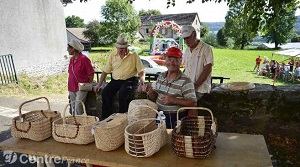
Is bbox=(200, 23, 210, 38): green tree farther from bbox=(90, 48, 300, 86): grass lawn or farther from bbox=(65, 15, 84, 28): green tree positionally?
bbox=(90, 48, 300, 86): grass lawn

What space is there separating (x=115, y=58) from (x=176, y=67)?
1.40 metres

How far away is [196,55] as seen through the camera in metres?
3.06

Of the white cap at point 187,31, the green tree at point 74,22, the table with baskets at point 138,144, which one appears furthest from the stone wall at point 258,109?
the green tree at point 74,22

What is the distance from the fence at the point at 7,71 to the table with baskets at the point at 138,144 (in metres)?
7.22

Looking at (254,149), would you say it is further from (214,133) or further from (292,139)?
(292,139)

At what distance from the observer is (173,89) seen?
250 centimetres

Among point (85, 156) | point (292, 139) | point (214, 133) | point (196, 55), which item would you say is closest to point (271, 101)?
point (292, 139)

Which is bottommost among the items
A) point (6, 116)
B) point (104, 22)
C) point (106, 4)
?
point (6, 116)

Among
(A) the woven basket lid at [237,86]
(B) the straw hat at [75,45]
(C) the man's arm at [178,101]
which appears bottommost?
(A) the woven basket lid at [237,86]

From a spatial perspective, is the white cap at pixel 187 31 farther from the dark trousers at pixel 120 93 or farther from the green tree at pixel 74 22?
the green tree at pixel 74 22

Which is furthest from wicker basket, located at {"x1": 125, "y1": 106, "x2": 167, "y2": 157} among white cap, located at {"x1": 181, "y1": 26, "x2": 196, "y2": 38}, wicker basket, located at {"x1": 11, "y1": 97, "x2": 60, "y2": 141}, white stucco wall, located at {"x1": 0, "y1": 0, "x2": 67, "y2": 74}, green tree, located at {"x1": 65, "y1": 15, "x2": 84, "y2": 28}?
green tree, located at {"x1": 65, "y1": 15, "x2": 84, "y2": 28}

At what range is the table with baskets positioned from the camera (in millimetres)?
1703

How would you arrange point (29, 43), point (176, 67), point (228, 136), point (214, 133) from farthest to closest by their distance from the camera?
point (29, 43), point (176, 67), point (228, 136), point (214, 133)

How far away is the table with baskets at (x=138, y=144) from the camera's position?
5.59 feet
